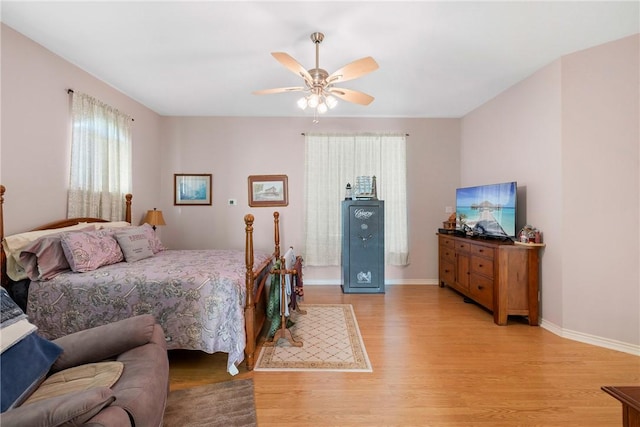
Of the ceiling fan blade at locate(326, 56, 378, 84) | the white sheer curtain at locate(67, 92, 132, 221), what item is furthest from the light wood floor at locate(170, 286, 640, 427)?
the ceiling fan blade at locate(326, 56, 378, 84)

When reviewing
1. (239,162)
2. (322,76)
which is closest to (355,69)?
(322,76)

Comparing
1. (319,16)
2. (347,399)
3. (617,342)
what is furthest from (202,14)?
(617,342)

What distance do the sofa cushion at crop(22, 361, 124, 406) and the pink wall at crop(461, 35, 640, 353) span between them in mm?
3769

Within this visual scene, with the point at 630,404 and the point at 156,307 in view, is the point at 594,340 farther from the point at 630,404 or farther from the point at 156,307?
the point at 156,307

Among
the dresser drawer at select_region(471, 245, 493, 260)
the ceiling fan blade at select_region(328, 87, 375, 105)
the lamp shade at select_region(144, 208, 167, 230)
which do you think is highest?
the ceiling fan blade at select_region(328, 87, 375, 105)

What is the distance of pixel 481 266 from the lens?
134 inches

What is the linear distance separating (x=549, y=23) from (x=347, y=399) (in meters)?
3.36

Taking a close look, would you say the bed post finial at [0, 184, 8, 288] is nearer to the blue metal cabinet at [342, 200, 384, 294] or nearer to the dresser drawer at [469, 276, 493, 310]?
the blue metal cabinet at [342, 200, 384, 294]

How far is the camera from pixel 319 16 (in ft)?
7.19

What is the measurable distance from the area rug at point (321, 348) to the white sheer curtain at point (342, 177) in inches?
59.2

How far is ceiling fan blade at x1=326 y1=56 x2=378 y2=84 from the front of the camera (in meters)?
2.11

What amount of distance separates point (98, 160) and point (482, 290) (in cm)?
487

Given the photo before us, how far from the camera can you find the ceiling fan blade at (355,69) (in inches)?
83.0

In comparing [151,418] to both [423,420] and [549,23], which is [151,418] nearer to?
[423,420]
